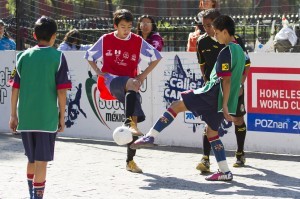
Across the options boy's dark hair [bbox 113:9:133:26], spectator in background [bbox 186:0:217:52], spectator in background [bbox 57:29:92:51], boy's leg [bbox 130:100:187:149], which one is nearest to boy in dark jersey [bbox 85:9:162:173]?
boy's dark hair [bbox 113:9:133:26]

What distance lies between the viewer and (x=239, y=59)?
8.48 metres

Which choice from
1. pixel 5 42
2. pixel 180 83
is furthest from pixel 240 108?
pixel 5 42

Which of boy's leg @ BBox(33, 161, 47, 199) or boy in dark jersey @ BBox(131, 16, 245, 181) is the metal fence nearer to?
boy in dark jersey @ BBox(131, 16, 245, 181)

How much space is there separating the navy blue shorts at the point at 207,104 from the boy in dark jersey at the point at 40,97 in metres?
1.98

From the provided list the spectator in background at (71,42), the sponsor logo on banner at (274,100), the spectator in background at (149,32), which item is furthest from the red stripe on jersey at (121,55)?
the spectator in background at (71,42)

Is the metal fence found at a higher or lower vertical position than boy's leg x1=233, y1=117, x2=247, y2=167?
higher

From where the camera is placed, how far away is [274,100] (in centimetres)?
1050

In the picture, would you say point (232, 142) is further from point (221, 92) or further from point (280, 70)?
point (221, 92)

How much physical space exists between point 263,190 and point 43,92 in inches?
103

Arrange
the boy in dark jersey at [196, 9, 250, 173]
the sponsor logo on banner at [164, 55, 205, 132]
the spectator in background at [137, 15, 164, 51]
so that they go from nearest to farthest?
the boy in dark jersey at [196, 9, 250, 173], the sponsor logo on banner at [164, 55, 205, 132], the spectator in background at [137, 15, 164, 51]

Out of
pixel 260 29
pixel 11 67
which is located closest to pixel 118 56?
pixel 11 67

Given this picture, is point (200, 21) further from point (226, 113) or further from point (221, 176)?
point (221, 176)

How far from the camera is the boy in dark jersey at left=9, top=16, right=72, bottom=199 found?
6.87 meters

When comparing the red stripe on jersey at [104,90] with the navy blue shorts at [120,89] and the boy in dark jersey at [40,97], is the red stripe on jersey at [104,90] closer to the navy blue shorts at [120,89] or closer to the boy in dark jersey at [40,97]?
the navy blue shorts at [120,89]
